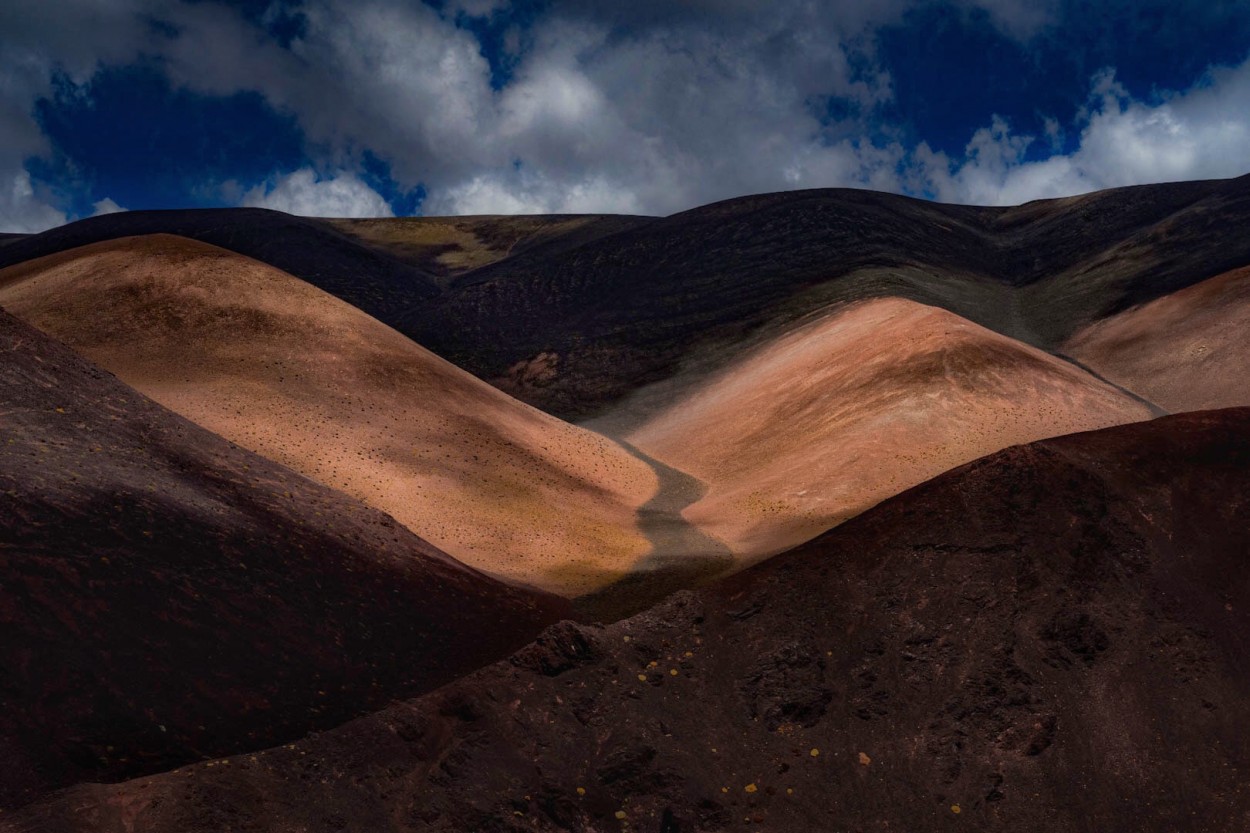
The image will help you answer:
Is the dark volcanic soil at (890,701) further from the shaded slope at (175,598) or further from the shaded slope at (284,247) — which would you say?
the shaded slope at (284,247)

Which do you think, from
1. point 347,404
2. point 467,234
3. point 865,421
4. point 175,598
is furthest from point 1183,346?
point 467,234

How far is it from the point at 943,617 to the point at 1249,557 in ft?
22.6

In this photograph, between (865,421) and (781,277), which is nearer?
(865,421)

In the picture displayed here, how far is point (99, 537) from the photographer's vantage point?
1550 cm

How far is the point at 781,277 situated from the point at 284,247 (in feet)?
192

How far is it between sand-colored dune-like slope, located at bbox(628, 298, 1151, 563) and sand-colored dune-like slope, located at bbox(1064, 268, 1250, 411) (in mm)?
7650

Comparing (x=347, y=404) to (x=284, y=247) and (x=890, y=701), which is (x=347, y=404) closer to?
(x=890, y=701)

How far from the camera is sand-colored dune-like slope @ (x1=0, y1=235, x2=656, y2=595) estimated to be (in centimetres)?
2748

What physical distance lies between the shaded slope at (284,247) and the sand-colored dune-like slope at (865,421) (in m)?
54.6

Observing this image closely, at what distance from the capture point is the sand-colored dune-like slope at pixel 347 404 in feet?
90.2

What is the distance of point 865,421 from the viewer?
35.7 metres

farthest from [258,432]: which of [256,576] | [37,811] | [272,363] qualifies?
[37,811]

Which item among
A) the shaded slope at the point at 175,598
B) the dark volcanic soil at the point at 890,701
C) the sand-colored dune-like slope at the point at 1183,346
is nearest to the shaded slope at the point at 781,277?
the sand-colored dune-like slope at the point at 1183,346

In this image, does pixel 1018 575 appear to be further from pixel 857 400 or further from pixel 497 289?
pixel 497 289
